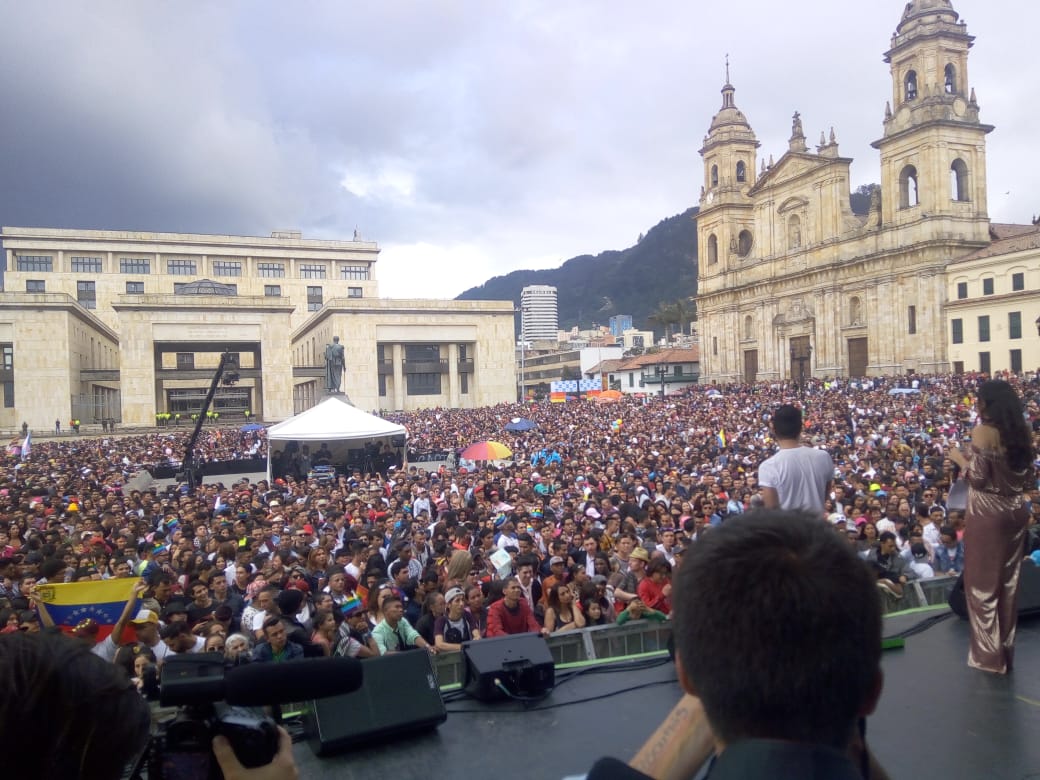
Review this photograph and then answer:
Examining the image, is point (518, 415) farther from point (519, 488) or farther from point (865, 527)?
point (865, 527)

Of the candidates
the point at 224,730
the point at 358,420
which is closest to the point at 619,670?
the point at 224,730

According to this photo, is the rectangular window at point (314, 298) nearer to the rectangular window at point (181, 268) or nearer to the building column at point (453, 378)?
the rectangular window at point (181, 268)

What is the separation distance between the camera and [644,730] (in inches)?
128

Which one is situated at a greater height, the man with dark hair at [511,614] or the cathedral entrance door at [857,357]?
the cathedral entrance door at [857,357]

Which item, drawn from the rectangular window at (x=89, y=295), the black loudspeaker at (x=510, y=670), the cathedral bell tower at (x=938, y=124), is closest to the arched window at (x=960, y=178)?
the cathedral bell tower at (x=938, y=124)

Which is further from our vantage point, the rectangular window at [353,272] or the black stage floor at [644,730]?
the rectangular window at [353,272]

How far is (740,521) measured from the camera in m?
1.28

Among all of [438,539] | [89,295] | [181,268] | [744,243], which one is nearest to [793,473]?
[438,539]

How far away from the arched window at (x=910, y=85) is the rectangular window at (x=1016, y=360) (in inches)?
611

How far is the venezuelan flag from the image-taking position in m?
6.11

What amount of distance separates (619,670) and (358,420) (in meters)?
15.5

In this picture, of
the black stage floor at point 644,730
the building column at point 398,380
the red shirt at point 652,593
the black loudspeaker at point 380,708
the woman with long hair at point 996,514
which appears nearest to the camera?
the black stage floor at point 644,730

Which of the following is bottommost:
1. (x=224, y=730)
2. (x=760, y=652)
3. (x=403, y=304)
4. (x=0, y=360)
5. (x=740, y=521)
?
(x=224, y=730)

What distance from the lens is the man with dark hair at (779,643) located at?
45.1 inches
